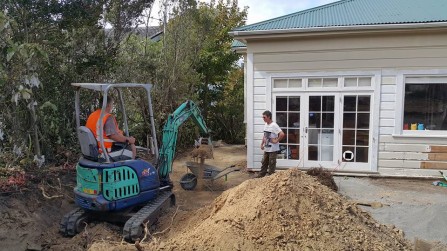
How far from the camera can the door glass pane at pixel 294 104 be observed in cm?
927

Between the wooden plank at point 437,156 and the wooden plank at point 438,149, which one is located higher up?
the wooden plank at point 438,149

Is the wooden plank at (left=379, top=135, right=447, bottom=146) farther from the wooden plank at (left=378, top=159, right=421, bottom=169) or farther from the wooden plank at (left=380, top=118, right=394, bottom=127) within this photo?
the wooden plank at (left=378, top=159, right=421, bottom=169)

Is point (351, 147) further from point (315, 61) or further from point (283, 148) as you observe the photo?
point (315, 61)

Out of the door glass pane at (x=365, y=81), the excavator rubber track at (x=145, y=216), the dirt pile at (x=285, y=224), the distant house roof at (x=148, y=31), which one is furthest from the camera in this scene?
the distant house roof at (x=148, y=31)

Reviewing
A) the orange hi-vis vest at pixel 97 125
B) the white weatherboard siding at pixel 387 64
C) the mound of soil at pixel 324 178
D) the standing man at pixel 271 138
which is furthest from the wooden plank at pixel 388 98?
the orange hi-vis vest at pixel 97 125

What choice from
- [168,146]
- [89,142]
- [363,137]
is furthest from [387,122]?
[89,142]

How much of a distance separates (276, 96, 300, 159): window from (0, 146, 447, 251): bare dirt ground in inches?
133

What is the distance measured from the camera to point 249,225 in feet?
14.0

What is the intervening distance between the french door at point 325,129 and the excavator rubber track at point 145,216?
381 cm

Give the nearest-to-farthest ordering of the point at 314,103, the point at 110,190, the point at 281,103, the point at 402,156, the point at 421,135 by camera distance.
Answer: the point at 110,190 → the point at 421,135 → the point at 402,156 → the point at 314,103 → the point at 281,103

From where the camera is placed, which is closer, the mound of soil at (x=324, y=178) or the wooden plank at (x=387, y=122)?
the mound of soil at (x=324, y=178)

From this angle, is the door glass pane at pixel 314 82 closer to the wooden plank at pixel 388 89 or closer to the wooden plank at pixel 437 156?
the wooden plank at pixel 388 89

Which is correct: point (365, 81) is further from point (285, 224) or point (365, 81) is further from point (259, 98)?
point (285, 224)

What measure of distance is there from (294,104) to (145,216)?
527cm
